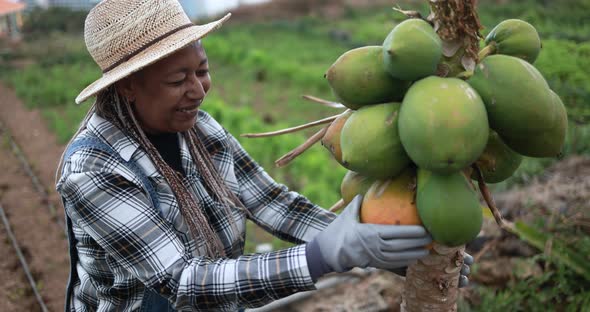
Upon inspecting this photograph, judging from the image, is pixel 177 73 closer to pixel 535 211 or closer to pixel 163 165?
pixel 163 165

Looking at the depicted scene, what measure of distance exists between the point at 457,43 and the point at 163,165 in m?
0.99

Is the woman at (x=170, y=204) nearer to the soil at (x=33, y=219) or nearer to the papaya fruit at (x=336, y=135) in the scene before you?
the papaya fruit at (x=336, y=135)

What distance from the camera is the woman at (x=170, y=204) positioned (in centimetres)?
142

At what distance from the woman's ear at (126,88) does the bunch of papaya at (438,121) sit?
78 centimetres

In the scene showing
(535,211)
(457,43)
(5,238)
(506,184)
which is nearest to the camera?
(457,43)

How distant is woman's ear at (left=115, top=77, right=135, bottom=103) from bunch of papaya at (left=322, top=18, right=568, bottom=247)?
2.54ft

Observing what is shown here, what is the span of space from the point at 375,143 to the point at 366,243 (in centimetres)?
28

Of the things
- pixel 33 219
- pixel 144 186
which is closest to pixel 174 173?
pixel 144 186

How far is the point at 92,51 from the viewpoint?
176 centimetres

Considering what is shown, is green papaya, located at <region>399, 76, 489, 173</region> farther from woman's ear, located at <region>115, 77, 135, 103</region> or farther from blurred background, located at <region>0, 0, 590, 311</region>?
woman's ear, located at <region>115, 77, 135, 103</region>

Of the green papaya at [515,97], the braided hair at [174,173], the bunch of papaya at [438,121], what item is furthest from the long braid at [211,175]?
the green papaya at [515,97]

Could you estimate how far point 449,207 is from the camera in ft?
3.51

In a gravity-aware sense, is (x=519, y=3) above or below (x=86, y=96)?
below

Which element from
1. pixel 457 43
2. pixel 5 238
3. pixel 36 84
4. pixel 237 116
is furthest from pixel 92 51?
pixel 36 84
